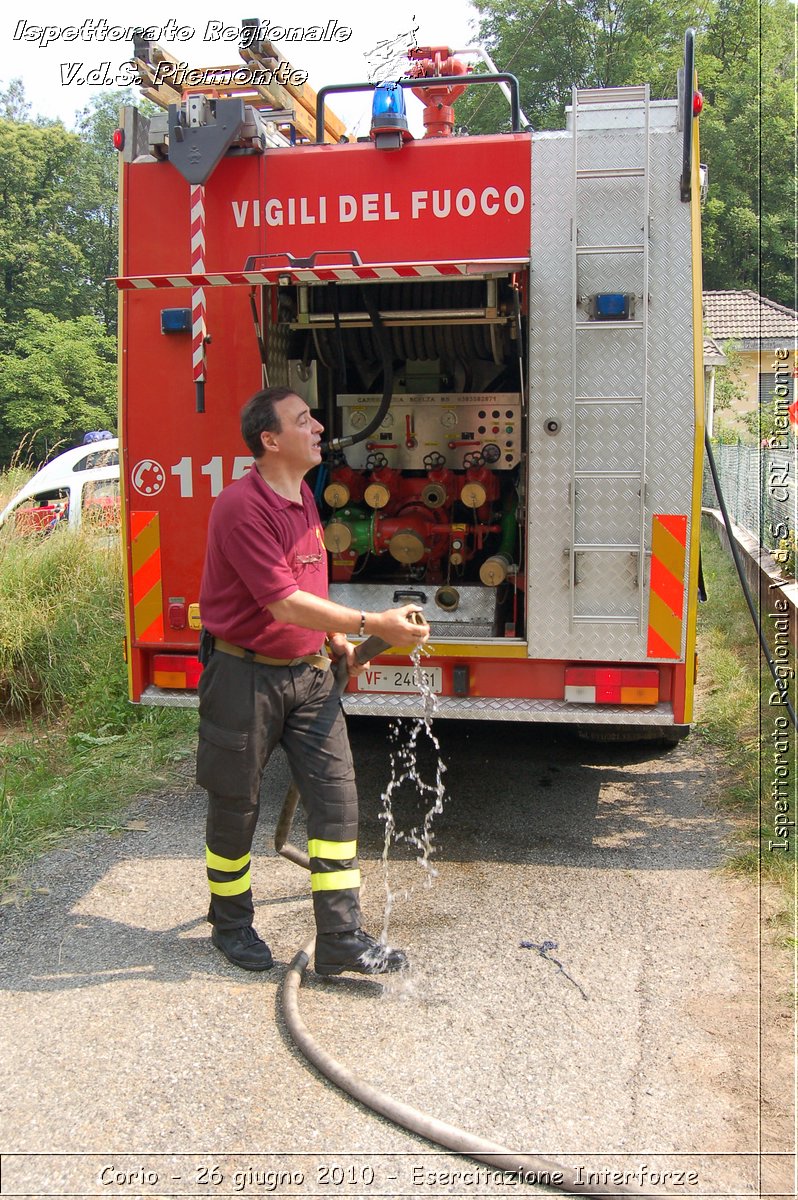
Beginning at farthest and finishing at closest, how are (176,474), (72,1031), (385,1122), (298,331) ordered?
1. (298,331)
2. (176,474)
3. (72,1031)
4. (385,1122)

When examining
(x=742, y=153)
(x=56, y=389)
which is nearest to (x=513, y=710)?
(x=56, y=389)

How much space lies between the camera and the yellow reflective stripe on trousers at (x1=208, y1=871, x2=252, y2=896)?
4.01m

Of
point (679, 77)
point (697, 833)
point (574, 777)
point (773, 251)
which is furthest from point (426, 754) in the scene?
point (773, 251)

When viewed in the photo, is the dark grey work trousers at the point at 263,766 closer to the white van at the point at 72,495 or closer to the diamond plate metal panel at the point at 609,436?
the diamond plate metal panel at the point at 609,436

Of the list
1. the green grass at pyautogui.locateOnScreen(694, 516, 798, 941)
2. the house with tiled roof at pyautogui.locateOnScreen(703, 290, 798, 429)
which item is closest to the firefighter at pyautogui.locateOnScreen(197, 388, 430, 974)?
the green grass at pyautogui.locateOnScreen(694, 516, 798, 941)

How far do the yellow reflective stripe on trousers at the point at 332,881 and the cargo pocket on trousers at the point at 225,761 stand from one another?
390 mm

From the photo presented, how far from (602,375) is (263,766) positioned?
2.22 meters

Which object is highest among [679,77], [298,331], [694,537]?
[679,77]

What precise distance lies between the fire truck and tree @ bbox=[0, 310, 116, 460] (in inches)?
1069

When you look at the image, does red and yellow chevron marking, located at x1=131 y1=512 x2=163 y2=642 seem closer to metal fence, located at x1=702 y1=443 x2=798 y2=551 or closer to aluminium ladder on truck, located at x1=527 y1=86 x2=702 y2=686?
aluminium ladder on truck, located at x1=527 y1=86 x2=702 y2=686

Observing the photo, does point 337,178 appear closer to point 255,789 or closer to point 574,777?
point 255,789

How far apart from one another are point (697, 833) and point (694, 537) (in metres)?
1.51

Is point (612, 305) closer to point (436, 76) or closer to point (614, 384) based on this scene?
point (614, 384)

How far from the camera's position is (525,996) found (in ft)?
12.3
